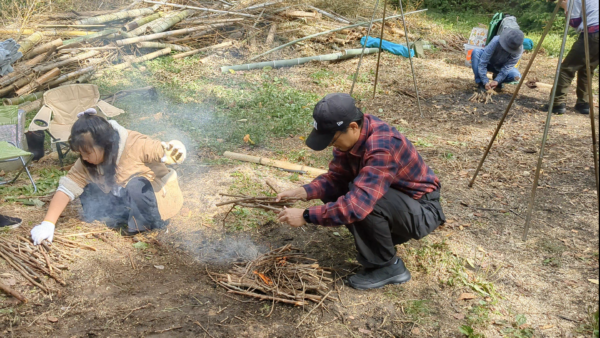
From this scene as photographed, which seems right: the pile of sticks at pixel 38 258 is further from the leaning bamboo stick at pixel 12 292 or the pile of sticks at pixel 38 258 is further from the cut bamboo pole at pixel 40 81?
the cut bamboo pole at pixel 40 81

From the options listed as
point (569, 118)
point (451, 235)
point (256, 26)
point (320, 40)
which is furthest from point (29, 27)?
point (569, 118)

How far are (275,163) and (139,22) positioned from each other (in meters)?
6.34

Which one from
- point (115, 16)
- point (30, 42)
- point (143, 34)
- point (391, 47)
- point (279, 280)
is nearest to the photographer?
point (279, 280)

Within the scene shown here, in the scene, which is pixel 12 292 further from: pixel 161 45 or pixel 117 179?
pixel 161 45

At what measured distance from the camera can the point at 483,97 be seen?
7891 millimetres

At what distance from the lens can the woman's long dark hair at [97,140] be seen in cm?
320

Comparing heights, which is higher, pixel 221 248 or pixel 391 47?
pixel 391 47

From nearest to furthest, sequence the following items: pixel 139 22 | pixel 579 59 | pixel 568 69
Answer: pixel 579 59 < pixel 568 69 < pixel 139 22

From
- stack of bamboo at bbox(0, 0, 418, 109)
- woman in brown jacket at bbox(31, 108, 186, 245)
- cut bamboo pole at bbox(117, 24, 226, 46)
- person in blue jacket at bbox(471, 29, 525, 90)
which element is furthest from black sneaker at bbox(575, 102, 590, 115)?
cut bamboo pole at bbox(117, 24, 226, 46)

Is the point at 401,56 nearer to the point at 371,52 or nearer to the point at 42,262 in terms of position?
the point at 371,52

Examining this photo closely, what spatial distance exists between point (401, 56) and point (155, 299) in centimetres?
871

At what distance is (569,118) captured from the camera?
7.12m

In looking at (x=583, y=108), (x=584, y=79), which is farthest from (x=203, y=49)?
(x=583, y=108)

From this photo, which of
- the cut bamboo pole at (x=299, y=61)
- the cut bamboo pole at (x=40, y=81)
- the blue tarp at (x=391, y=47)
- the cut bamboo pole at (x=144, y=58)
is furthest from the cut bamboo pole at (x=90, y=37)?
the blue tarp at (x=391, y=47)
